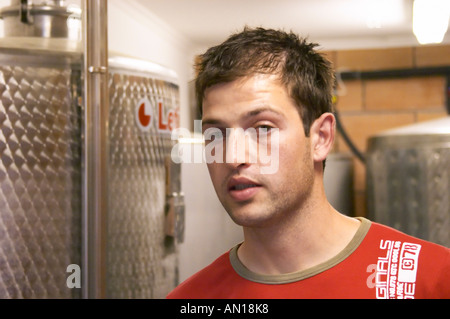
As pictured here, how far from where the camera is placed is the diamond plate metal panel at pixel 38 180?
0.79 m

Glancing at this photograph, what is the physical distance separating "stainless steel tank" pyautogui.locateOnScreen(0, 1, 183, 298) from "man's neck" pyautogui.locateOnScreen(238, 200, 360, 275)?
28cm

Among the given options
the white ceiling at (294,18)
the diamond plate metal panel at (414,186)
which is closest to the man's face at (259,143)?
the white ceiling at (294,18)

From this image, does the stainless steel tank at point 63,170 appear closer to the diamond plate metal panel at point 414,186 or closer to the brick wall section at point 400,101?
the diamond plate metal panel at point 414,186

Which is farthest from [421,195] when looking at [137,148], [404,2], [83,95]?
[83,95]

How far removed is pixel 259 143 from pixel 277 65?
9 cm

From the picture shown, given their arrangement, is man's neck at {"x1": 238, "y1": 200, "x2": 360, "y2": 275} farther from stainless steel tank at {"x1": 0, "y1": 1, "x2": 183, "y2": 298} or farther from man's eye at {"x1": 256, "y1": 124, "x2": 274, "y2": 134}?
stainless steel tank at {"x1": 0, "y1": 1, "x2": 183, "y2": 298}

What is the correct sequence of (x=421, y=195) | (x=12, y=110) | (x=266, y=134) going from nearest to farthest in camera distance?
(x=266, y=134), (x=12, y=110), (x=421, y=195)

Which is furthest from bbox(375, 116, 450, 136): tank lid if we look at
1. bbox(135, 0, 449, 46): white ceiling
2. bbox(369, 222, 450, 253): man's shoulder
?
bbox(369, 222, 450, 253): man's shoulder

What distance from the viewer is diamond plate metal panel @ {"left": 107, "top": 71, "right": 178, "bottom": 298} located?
0.86 metres

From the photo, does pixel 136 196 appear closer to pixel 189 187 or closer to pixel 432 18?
pixel 189 187

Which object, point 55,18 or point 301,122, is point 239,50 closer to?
point 301,122

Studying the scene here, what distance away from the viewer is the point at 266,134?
0.60 metres
